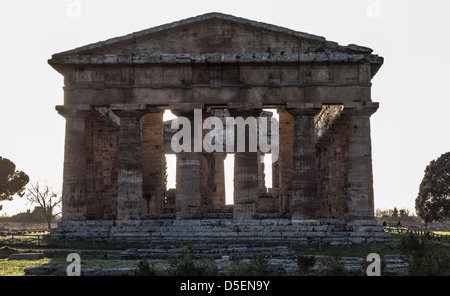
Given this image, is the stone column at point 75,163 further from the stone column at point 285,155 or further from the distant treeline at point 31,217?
the distant treeline at point 31,217

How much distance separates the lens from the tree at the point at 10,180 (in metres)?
55.2

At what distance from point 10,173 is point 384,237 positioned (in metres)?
41.8

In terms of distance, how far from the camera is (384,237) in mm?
26047

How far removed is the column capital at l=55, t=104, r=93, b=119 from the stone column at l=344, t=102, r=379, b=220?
529 inches

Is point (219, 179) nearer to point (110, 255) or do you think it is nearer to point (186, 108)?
point (186, 108)

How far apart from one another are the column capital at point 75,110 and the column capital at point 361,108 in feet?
44.0

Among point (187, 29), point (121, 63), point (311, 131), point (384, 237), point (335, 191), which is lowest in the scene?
point (384, 237)

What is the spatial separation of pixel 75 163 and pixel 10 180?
31.0m

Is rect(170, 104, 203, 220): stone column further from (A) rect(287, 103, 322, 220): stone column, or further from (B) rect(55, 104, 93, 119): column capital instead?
(A) rect(287, 103, 322, 220): stone column

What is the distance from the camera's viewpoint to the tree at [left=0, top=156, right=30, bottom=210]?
55188 millimetres

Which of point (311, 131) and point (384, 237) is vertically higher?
point (311, 131)
